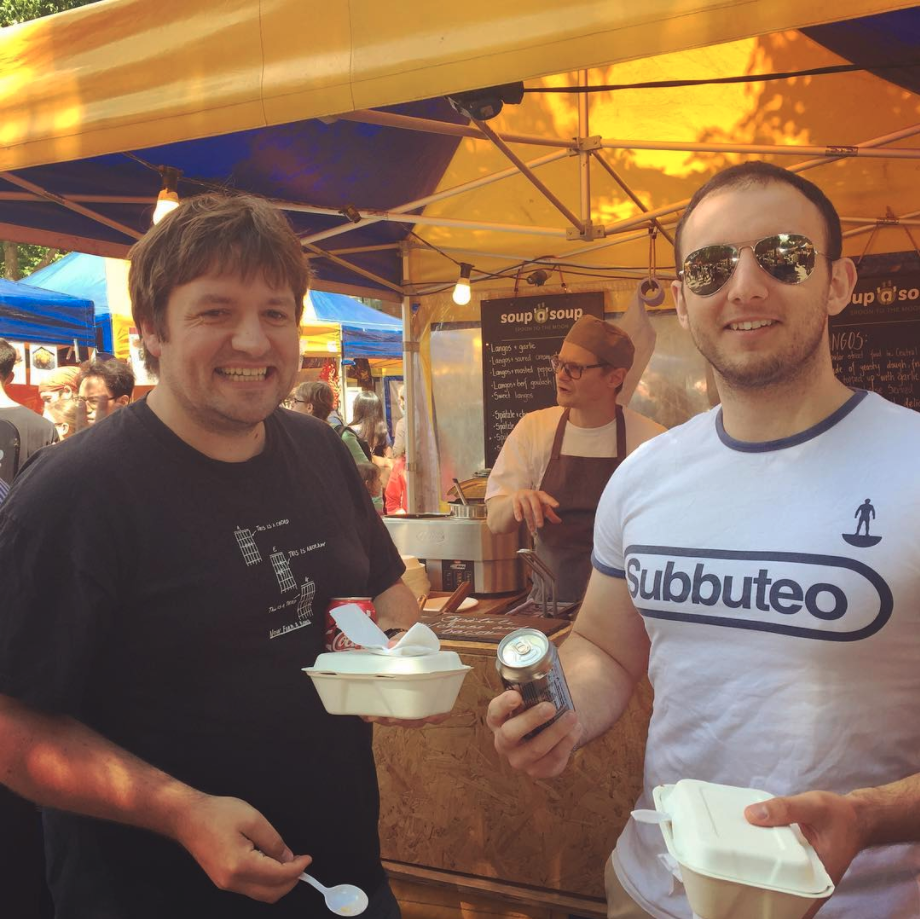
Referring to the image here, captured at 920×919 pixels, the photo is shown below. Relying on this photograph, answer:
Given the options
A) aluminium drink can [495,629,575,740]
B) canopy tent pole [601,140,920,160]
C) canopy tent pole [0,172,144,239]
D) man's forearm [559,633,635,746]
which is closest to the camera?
aluminium drink can [495,629,575,740]

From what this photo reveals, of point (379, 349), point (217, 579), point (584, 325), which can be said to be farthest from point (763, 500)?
point (379, 349)

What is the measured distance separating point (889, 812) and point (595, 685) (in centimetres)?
64

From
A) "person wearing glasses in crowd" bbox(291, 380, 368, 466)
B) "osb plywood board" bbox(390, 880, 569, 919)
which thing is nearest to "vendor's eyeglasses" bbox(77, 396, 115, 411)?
"person wearing glasses in crowd" bbox(291, 380, 368, 466)

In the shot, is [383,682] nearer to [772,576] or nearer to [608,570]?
[608,570]

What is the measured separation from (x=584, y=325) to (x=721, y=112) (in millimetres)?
1974

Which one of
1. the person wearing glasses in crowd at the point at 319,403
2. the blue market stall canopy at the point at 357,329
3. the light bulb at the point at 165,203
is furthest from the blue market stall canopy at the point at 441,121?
the blue market stall canopy at the point at 357,329

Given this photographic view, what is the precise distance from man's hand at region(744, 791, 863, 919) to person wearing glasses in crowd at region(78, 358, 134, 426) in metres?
4.64

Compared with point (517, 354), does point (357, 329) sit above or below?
above

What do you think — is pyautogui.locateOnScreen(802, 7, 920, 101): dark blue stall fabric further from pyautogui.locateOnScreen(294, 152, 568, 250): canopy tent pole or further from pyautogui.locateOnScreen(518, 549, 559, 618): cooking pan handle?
pyautogui.locateOnScreen(518, 549, 559, 618): cooking pan handle

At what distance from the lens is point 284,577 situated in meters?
1.61

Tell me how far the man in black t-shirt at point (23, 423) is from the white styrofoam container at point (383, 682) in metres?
4.08

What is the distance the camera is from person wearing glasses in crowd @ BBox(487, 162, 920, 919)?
4.34 ft

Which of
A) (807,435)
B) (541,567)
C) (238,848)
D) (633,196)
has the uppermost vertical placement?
(633,196)

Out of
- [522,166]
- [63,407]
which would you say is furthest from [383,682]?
[63,407]
